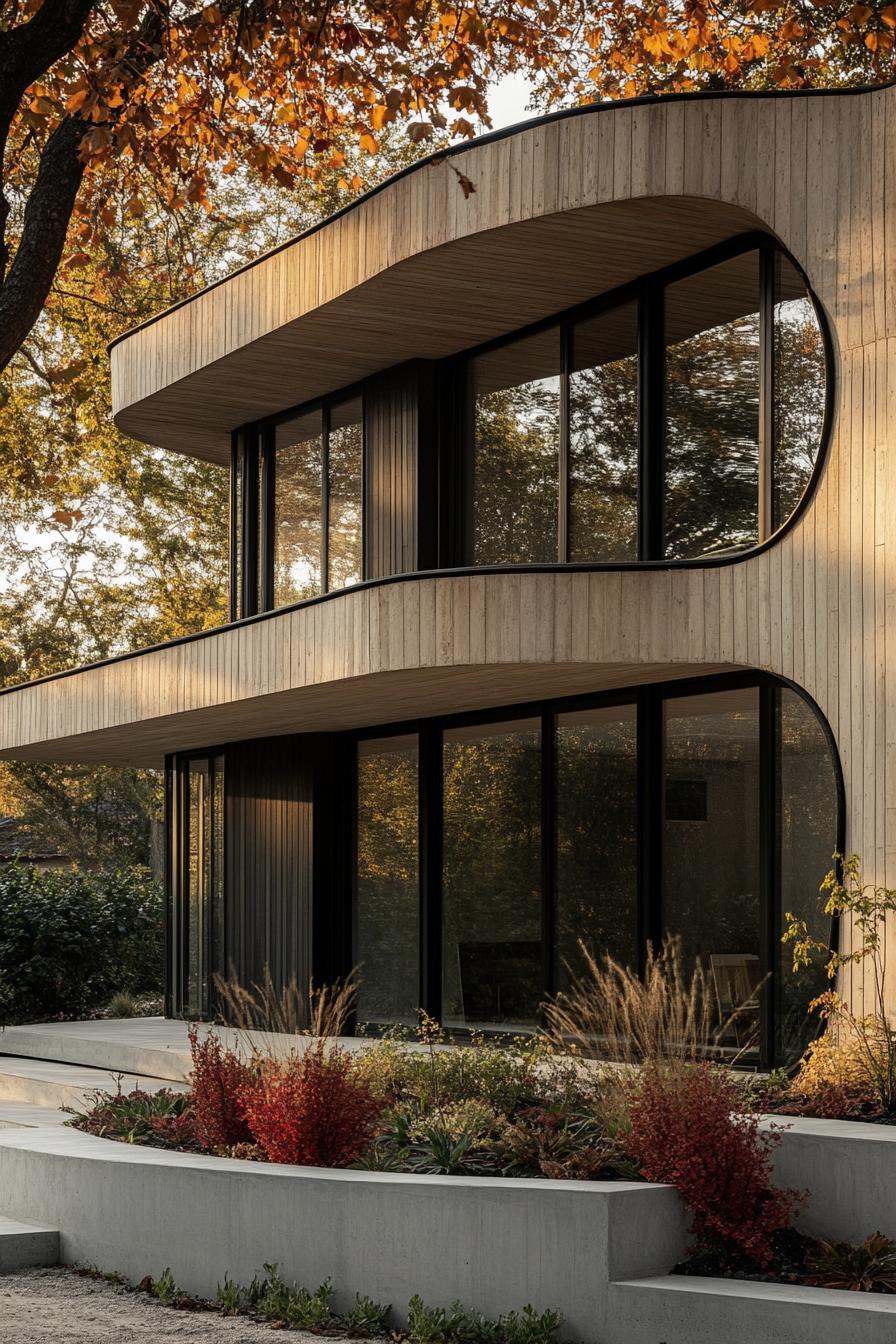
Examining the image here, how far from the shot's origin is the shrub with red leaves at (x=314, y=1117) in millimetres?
7801

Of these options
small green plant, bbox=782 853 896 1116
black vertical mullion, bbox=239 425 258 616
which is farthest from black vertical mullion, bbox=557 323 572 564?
black vertical mullion, bbox=239 425 258 616

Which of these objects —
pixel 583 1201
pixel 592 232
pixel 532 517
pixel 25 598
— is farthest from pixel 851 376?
pixel 25 598

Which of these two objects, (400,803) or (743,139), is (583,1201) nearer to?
(743,139)

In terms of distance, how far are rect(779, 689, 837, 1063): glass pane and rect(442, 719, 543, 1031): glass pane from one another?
2.71 metres

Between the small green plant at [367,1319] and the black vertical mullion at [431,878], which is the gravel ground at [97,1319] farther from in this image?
the black vertical mullion at [431,878]

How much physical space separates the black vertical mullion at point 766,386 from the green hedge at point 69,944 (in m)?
12.2

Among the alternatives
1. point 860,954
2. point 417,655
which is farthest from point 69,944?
A: point 860,954

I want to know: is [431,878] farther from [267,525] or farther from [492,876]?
[267,525]

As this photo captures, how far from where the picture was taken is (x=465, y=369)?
14.0 m

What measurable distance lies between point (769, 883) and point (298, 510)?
7.19 metres

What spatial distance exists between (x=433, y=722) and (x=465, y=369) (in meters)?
3.18

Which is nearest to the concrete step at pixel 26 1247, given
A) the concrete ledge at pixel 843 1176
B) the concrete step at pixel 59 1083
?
the concrete ledge at pixel 843 1176

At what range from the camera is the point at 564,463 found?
12.7m

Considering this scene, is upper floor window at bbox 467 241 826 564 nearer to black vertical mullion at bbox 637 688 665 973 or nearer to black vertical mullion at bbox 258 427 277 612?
black vertical mullion at bbox 637 688 665 973
